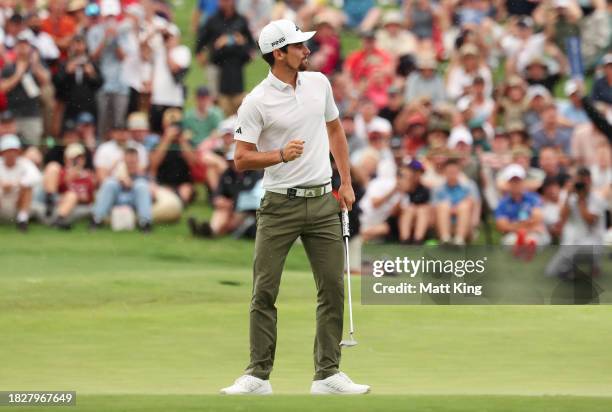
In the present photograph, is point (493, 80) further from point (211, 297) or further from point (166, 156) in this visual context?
point (211, 297)

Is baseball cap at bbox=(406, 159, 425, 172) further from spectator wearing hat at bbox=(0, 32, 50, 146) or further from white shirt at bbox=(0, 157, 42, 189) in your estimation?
spectator wearing hat at bbox=(0, 32, 50, 146)

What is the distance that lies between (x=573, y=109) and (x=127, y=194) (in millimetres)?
6196

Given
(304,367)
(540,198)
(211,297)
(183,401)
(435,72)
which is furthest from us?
(435,72)

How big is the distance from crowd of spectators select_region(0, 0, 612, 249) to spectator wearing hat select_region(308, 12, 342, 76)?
3 centimetres

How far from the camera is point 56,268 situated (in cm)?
1583

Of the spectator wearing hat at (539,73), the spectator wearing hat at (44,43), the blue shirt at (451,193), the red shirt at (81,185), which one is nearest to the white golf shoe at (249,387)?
the blue shirt at (451,193)

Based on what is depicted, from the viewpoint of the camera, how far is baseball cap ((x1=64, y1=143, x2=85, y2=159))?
18.2 metres

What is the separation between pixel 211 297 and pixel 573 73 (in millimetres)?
8985

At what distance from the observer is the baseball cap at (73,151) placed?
1819cm

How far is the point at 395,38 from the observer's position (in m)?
22.2

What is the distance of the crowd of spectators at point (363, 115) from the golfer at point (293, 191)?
7980mm

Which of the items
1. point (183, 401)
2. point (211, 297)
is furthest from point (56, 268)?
point (183, 401)

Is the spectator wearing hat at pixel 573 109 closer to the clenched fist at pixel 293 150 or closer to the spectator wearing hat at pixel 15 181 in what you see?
the spectator wearing hat at pixel 15 181

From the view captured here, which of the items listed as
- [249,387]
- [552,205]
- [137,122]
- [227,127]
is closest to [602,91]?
[552,205]
